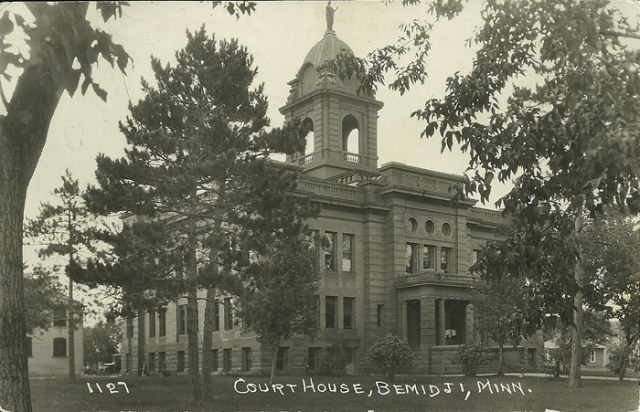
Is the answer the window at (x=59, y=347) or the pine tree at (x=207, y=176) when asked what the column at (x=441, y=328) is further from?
the window at (x=59, y=347)

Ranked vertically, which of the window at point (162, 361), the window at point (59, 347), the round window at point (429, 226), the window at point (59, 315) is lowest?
the window at point (162, 361)

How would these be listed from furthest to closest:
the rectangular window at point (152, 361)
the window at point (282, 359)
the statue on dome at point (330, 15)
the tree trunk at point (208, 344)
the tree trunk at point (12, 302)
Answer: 1. the rectangular window at point (152, 361)
2. the window at point (282, 359)
3. the tree trunk at point (208, 344)
4. the statue on dome at point (330, 15)
5. the tree trunk at point (12, 302)

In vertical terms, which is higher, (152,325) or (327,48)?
(327,48)

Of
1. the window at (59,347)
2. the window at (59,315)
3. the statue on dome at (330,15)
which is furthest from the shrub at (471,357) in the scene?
the window at (59,315)

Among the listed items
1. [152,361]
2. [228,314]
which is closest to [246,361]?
[228,314]

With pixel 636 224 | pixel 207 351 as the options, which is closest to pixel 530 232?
pixel 636 224

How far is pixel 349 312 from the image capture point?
970 centimetres

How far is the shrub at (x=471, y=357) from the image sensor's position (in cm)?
980

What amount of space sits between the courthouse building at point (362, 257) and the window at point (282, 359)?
0.03 metres

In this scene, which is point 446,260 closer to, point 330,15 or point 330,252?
point 330,252

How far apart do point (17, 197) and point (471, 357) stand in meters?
A: 7.04

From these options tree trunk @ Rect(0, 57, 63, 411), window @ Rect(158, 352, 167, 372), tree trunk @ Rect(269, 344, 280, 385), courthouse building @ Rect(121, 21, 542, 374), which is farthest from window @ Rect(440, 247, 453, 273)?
tree trunk @ Rect(0, 57, 63, 411)

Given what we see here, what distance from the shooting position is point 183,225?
9.91m

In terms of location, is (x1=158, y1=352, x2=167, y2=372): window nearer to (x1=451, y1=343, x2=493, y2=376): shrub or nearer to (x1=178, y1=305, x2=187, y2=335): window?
(x1=178, y1=305, x2=187, y2=335): window
